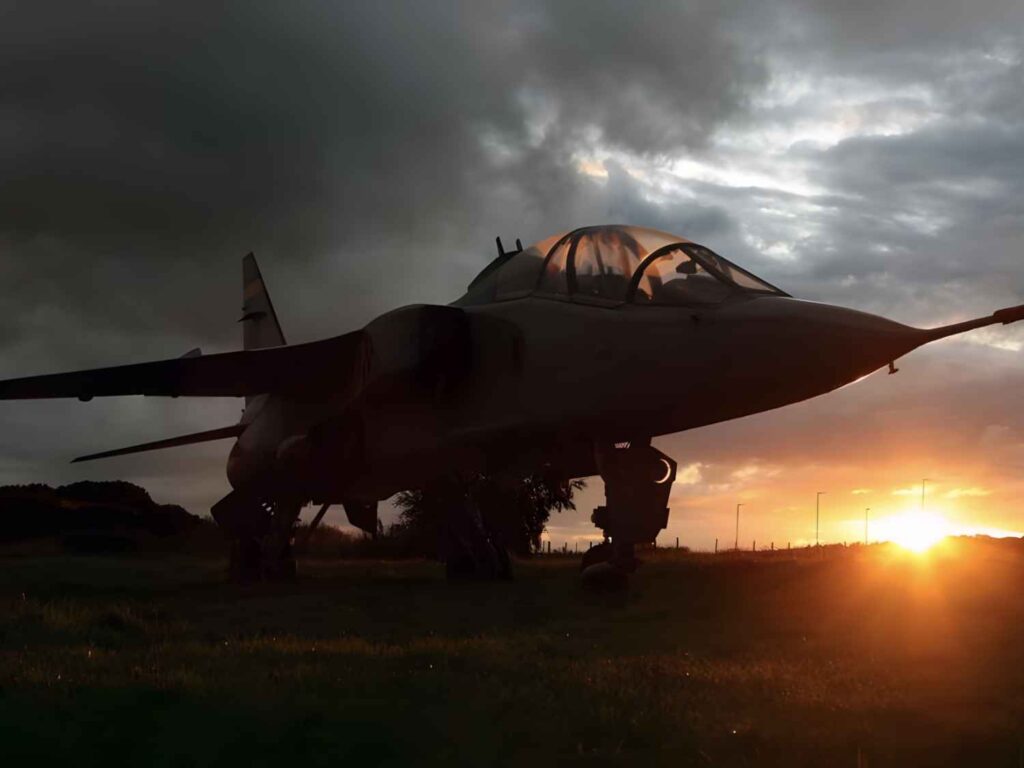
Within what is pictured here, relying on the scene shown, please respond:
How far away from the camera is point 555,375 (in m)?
12.3

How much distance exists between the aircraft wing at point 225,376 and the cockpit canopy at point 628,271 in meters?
4.12

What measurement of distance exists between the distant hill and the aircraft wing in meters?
20.8

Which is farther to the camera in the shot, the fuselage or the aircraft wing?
the aircraft wing

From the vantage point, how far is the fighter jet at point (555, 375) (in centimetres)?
1053

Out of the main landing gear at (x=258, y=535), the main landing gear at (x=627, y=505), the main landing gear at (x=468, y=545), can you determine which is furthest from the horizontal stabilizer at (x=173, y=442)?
the main landing gear at (x=627, y=505)

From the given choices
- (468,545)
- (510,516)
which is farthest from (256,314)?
(510,516)

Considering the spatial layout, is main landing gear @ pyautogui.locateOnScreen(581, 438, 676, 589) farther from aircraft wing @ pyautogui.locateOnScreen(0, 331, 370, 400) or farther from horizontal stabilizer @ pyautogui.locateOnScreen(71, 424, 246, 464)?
horizontal stabilizer @ pyautogui.locateOnScreen(71, 424, 246, 464)

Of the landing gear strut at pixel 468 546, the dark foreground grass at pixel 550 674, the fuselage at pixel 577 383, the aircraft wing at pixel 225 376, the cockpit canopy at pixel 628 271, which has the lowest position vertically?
the dark foreground grass at pixel 550 674

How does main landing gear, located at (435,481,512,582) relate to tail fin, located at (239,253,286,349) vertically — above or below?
below

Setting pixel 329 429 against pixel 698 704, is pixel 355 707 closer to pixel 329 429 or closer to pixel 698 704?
pixel 698 704

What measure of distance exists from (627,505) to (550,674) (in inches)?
188

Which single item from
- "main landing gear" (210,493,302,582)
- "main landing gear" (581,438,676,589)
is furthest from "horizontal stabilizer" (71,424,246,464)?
"main landing gear" (581,438,676,589)

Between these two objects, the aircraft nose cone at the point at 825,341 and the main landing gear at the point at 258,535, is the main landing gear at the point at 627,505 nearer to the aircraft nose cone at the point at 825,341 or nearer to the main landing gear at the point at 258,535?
the aircraft nose cone at the point at 825,341

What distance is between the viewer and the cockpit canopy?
11.5m
